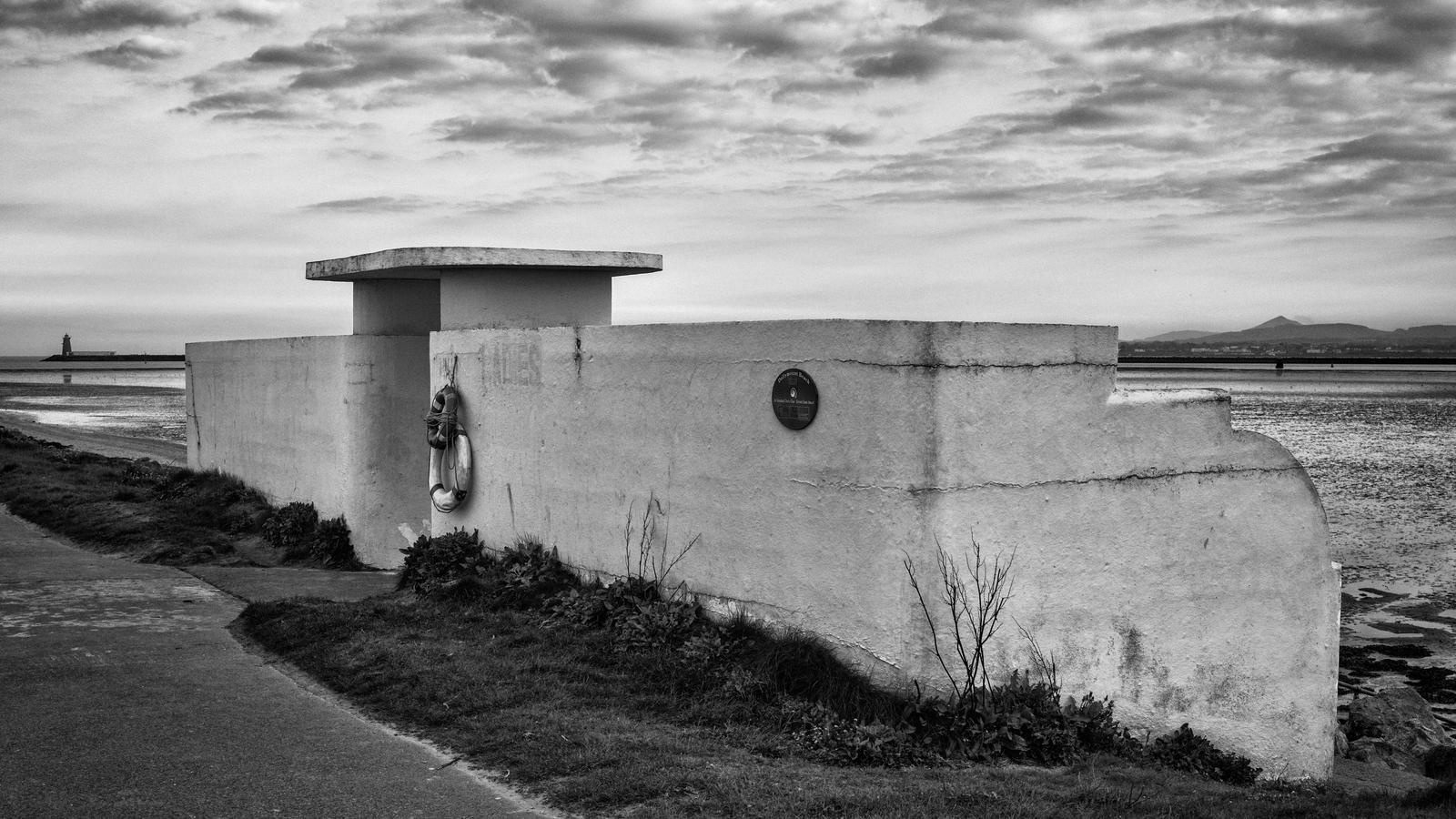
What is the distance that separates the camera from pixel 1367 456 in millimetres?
33281

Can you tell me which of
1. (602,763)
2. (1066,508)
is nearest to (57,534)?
(602,763)

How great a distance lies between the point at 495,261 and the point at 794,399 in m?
4.54

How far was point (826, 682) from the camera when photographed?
675 cm

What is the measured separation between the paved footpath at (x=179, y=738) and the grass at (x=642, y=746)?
0.28 meters

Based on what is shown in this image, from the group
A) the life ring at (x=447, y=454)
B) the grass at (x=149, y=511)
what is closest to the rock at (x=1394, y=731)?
the life ring at (x=447, y=454)

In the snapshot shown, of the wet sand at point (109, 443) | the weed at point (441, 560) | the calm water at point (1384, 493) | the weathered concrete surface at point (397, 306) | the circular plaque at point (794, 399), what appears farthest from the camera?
the wet sand at point (109, 443)

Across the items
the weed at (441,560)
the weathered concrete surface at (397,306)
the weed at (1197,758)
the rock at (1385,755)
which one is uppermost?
the weathered concrete surface at (397,306)

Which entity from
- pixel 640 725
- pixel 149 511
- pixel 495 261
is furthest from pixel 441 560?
pixel 149 511

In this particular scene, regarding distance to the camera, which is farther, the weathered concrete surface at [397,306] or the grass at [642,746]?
the weathered concrete surface at [397,306]

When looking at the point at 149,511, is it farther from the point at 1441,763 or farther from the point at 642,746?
the point at 1441,763

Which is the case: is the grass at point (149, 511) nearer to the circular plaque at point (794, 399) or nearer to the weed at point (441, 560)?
the weed at point (441, 560)

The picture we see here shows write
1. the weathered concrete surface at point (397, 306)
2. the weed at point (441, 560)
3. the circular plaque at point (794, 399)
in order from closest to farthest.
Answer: the circular plaque at point (794, 399) → the weed at point (441, 560) → the weathered concrete surface at point (397, 306)

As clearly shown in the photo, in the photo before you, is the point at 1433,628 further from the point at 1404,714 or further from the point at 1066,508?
the point at 1066,508

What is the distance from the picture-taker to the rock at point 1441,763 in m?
9.60
